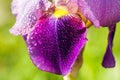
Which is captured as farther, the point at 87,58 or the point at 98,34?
the point at 98,34

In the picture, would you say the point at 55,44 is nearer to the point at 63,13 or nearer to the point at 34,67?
the point at 63,13

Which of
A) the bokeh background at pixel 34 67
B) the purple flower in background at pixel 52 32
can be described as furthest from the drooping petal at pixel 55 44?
the bokeh background at pixel 34 67

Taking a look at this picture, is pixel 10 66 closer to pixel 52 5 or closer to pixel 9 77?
pixel 9 77

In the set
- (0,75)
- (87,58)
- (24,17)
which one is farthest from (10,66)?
(24,17)

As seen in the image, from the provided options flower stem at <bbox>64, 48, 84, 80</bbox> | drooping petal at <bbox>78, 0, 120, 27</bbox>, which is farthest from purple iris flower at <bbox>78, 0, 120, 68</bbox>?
flower stem at <bbox>64, 48, 84, 80</bbox>

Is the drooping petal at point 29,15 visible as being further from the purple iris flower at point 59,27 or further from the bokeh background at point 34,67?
the bokeh background at point 34,67

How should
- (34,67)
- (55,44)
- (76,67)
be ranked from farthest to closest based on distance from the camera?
1. (34,67)
2. (76,67)
3. (55,44)

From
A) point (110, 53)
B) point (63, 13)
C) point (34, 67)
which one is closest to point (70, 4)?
point (63, 13)
